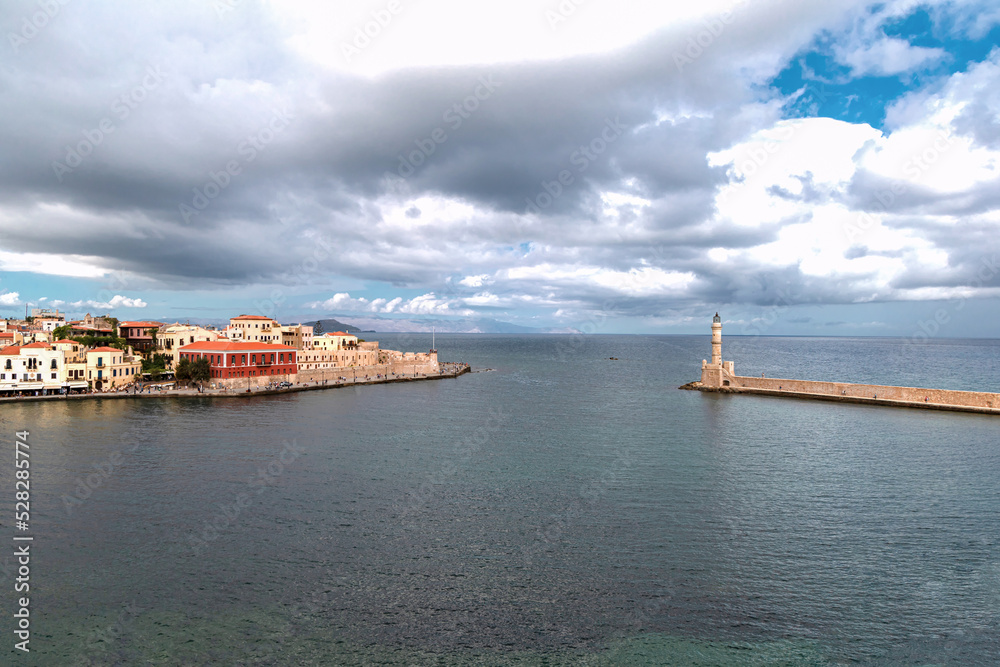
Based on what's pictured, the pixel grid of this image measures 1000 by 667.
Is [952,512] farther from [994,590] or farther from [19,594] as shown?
[19,594]

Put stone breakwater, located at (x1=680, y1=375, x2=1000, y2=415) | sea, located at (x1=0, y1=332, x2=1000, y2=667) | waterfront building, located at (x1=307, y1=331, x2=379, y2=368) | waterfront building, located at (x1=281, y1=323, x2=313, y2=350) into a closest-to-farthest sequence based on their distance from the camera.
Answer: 1. sea, located at (x1=0, y1=332, x2=1000, y2=667)
2. stone breakwater, located at (x1=680, y1=375, x2=1000, y2=415)
3. waterfront building, located at (x1=307, y1=331, x2=379, y2=368)
4. waterfront building, located at (x1=281, y1=323, x2=313, y2=350)

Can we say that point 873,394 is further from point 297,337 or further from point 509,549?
point 297,337

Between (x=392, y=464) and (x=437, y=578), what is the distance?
18.4 m

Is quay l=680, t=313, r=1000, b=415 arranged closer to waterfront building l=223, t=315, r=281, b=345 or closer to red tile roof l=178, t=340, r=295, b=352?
red tile roof l=178, t=340, r=295, b=352

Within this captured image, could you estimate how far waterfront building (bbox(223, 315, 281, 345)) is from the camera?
4471 inches

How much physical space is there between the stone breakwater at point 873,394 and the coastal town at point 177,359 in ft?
198

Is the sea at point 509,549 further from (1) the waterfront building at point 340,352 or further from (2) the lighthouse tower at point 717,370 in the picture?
(1) the waterfront building at point 340,352

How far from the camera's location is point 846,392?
232ft

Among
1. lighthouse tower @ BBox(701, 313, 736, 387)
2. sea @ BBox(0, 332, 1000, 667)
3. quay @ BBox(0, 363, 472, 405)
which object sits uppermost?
lighthouse tower @ BBox(701, 313, 736, 387)

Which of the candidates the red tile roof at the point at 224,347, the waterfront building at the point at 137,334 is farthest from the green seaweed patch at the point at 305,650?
the waterfront building at the point at 137,334

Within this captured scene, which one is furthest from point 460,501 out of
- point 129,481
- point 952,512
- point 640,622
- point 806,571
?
point 952,512

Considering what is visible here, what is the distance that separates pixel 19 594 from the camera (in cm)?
2098

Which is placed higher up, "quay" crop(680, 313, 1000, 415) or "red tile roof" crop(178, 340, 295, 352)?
"red tile roof" crop(178, 340, 295, 352)

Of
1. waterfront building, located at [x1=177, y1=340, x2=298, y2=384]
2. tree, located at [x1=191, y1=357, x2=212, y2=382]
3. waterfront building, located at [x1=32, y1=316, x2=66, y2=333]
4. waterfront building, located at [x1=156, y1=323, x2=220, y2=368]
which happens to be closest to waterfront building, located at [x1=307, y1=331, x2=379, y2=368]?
waterfront building, located at [x1=177, y1=340, x2=298, y2=384]
